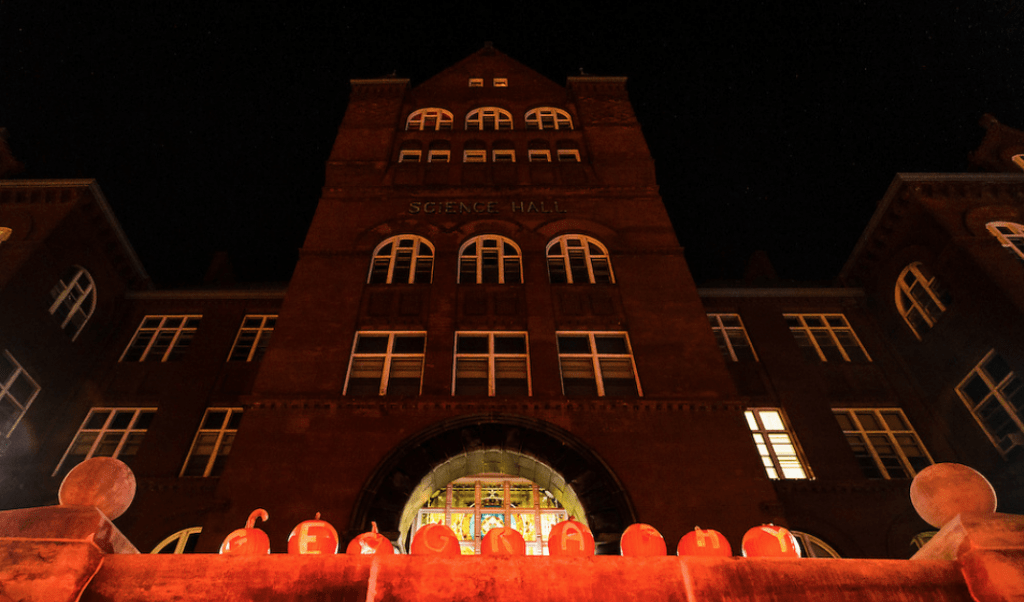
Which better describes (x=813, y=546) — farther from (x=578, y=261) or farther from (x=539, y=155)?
(x=539, y=155)

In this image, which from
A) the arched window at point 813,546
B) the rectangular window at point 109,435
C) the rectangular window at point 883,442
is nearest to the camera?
the arched window at point 813,546

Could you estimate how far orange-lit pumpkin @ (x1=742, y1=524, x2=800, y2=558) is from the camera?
7977 millimetres

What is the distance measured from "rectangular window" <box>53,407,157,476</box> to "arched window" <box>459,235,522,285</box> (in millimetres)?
10769

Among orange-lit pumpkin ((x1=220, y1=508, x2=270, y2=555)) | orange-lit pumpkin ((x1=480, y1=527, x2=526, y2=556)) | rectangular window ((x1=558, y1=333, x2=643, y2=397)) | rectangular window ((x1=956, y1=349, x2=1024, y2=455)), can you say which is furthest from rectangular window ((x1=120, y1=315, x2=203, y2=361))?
rectangular window ((x1=956, y1=349, x2=1024, y2=455))

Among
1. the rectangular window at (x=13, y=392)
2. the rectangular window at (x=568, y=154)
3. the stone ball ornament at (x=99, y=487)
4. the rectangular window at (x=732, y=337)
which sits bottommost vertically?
the stone ball ornament at (x=99, y=487)

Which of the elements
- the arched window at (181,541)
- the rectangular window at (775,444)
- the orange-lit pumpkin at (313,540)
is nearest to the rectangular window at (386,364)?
the arched window at (181,541)

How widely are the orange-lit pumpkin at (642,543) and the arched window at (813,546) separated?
9.00 meters

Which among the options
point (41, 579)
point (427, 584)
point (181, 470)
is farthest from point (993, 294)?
point (181, 470)

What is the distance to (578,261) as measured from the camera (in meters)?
19.0

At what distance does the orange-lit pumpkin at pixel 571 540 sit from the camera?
779 centimetres

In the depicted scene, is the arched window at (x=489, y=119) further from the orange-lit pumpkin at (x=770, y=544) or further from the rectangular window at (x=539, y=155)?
the orange-lit pumpkin at (x=770, y=544)

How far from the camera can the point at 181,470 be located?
1752 centimetres

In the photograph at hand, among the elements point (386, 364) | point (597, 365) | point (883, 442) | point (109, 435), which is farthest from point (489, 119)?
point (883, 442)

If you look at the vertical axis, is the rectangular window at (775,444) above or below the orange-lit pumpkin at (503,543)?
above
